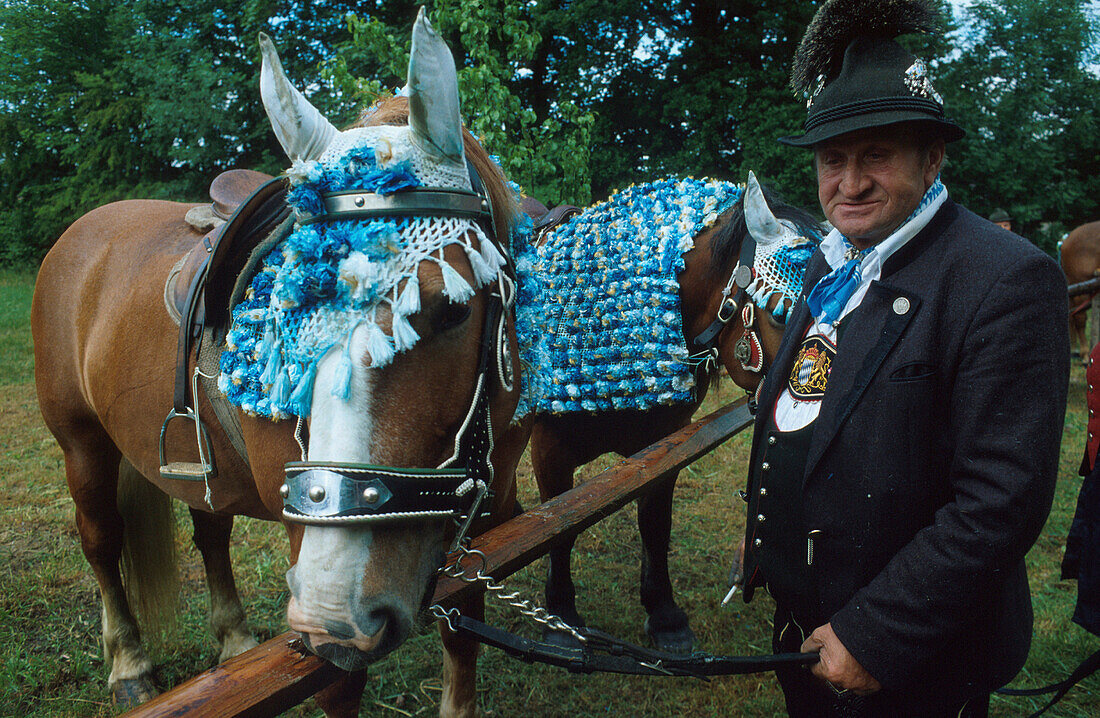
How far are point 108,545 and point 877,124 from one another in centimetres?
337

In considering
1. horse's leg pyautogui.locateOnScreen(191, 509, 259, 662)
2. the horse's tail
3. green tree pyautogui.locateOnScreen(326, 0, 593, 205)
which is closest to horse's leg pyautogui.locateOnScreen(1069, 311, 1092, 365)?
green tree pyautogui.locateOnScreen(326, 0, 593, 205)

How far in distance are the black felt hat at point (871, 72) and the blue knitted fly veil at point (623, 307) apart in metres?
1.37

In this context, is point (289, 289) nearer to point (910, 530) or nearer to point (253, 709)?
point (253, 709)

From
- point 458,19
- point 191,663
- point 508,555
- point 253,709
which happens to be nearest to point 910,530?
point 508,555

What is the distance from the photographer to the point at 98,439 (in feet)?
8.95

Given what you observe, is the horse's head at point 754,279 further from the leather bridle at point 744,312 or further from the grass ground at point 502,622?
the grass ground at point 502,622

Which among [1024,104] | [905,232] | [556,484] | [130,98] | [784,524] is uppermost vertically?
[130,98]

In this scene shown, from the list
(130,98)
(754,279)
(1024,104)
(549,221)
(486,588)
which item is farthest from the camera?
(130,98)

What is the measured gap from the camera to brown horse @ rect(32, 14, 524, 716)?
1.18m

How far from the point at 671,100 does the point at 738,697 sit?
12816mm

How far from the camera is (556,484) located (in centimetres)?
321

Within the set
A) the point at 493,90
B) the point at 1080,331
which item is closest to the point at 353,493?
the point at 493,90

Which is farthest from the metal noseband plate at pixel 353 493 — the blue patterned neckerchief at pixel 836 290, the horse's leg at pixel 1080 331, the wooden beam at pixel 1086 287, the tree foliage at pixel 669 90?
the horse's leg at pixel 1080 331

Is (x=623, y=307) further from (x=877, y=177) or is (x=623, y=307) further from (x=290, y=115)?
(x=290, y=115)
